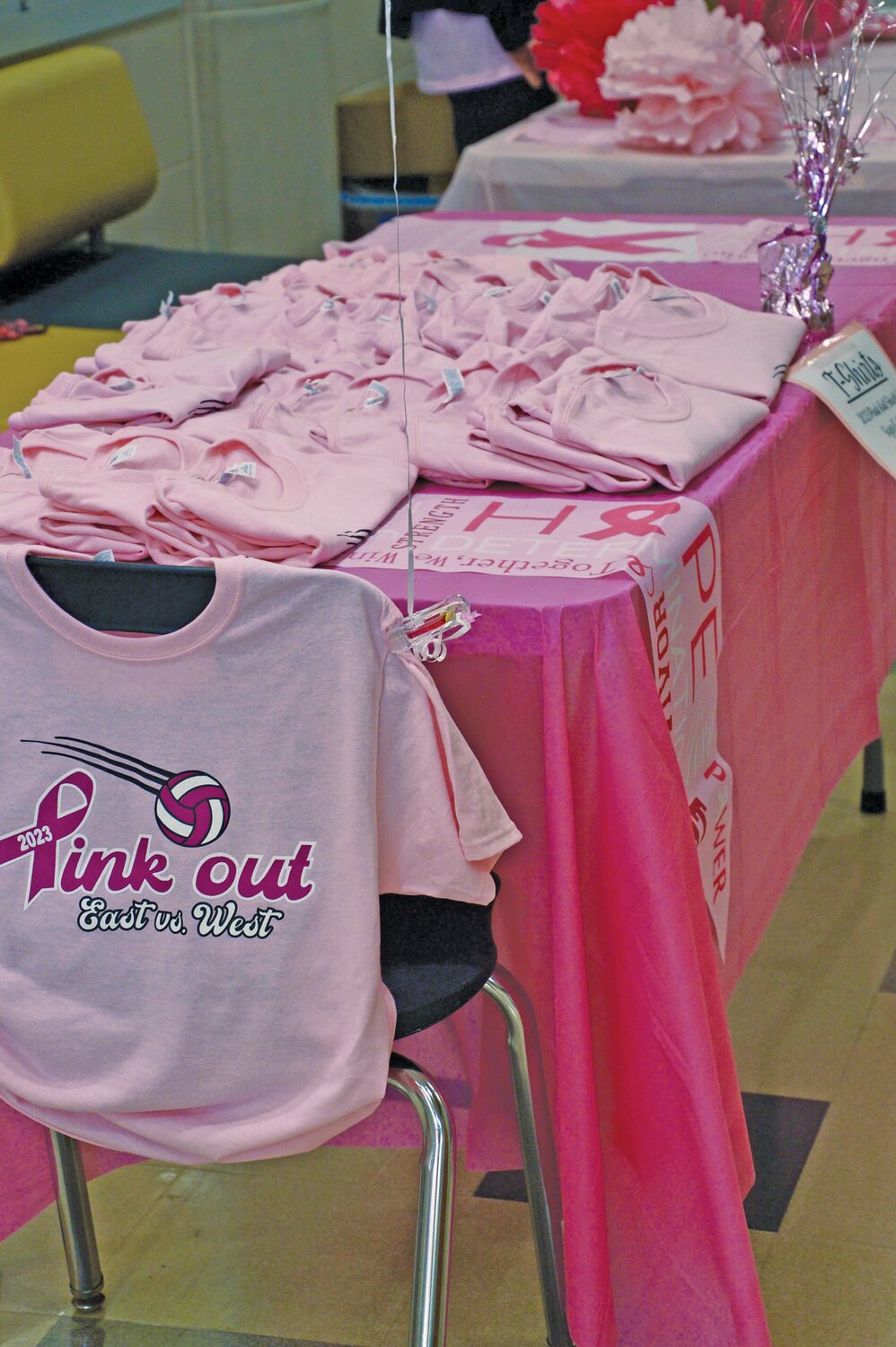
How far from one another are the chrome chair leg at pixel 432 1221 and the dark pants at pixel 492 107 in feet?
10.7

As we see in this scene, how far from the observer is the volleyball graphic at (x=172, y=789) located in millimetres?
1071

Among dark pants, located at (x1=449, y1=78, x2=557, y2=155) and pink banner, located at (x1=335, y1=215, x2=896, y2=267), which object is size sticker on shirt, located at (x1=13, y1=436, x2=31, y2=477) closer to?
pink banner, located at (x1=335, y1=215, x2=896, y2=267)

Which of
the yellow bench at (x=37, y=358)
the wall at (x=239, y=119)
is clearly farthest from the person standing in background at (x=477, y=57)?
the yellow bench at (x=37, y=358)

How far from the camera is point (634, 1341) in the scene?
1235mm

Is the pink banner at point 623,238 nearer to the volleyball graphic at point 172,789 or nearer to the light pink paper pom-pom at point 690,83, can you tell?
the light pink paper pom-pom at point 690,83

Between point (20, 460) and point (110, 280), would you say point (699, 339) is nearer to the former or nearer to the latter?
point (20, 460)

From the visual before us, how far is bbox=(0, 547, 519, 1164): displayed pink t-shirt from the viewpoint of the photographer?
Answer: 3.42 ft

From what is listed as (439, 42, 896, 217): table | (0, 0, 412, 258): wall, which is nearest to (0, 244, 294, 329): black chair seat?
(0, 0, 412, 258): wall

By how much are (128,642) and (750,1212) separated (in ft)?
2.92

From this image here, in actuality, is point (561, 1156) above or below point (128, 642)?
below

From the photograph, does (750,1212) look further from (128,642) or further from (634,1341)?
(128,642)

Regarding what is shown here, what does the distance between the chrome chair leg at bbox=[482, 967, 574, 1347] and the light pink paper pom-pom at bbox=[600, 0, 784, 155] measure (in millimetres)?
2099

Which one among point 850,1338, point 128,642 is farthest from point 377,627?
point 850,1338

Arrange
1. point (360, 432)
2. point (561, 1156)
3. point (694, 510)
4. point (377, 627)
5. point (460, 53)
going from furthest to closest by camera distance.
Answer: point (460, 53), point (360, 432), point (694, 510), point (561, 1156), point (377, 627)
